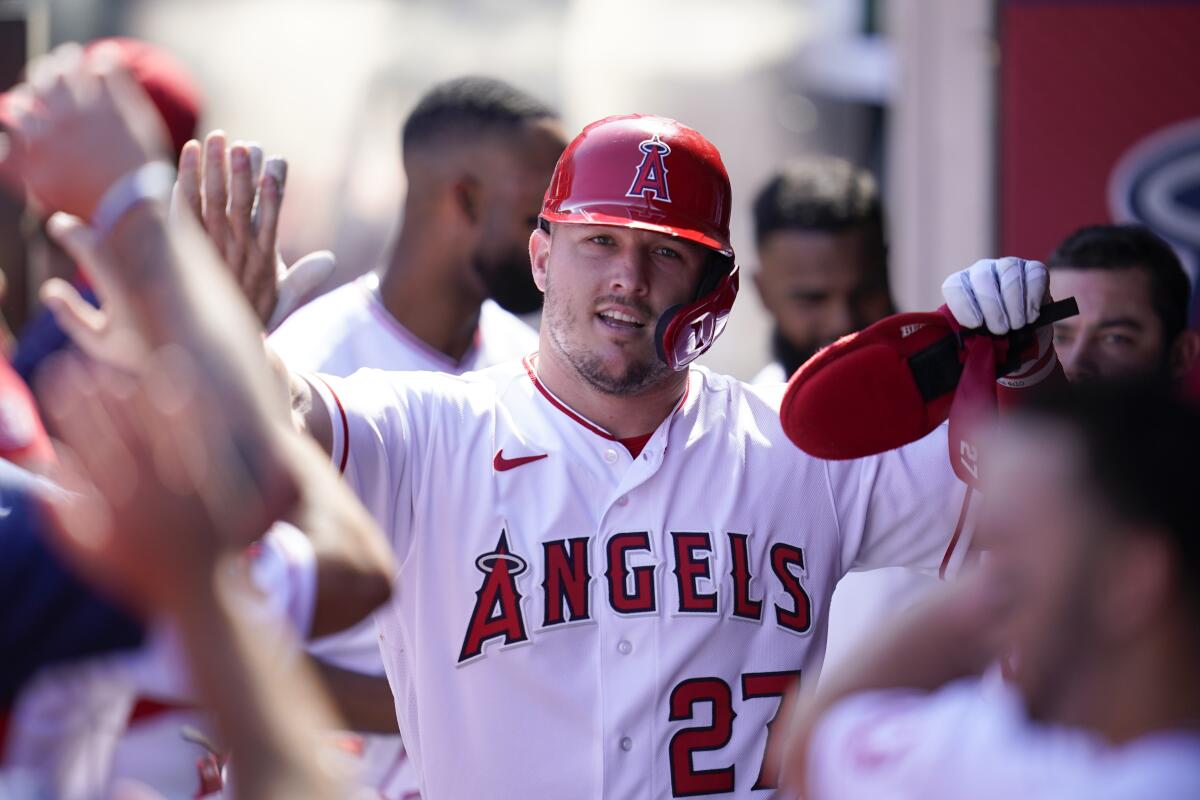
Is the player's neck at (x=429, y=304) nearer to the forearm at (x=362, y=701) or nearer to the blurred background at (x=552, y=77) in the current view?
the forearm at (x=362, y=701)

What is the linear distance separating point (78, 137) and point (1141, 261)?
261cm

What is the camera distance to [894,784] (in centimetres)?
159

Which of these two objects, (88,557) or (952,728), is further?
(952,728)

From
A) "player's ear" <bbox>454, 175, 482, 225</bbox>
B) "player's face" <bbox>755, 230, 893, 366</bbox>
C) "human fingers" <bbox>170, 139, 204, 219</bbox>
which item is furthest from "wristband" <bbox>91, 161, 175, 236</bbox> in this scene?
"player's face" <bbox>755, 230, 893, 366</bbox>

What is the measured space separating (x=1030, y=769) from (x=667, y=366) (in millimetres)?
1595

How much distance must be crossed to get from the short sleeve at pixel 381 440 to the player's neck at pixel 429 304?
1077mm

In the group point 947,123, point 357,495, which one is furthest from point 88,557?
point 947,123

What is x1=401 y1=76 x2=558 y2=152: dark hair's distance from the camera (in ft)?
14.4

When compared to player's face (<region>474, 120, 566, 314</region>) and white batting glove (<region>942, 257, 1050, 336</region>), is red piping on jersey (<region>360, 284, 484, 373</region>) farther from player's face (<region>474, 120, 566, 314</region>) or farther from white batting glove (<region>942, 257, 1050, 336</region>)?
white batting glove (<region>942, 257, 1050, 336</region>)

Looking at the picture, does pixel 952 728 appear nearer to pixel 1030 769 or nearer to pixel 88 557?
pixel 1030 769

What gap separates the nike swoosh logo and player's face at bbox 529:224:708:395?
0.21 m

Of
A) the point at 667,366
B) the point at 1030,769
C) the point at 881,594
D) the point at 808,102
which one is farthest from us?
the point at 808,102

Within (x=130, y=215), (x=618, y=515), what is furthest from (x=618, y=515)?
(x=130, y=215)

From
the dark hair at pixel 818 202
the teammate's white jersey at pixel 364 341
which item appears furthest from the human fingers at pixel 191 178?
the dark hair at pixel 818 202
